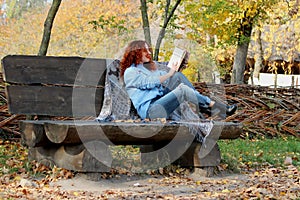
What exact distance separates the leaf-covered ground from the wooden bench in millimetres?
150

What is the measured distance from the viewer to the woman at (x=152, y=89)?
18.5 ft

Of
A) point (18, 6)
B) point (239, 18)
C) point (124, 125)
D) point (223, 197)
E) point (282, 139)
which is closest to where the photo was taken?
point (223, 197)

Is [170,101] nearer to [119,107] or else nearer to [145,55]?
[119,107]

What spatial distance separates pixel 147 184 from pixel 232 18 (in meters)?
8.00

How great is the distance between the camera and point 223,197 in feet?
13.7

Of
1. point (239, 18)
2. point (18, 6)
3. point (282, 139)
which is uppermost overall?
point (18, 6)

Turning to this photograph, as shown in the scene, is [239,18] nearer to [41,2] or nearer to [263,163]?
[263,163]

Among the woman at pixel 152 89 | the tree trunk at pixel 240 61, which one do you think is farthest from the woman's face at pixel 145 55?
the tree trunk at pixel 240 61

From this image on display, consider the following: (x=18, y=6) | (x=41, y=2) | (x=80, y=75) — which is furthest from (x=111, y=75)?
(x=41, y=2)

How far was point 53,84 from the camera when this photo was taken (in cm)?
603

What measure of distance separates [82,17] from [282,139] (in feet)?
66.5

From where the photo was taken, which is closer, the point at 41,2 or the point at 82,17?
the point at 82,17

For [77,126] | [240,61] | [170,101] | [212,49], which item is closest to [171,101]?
[170,101]

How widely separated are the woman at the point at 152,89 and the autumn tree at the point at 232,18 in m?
4.66
